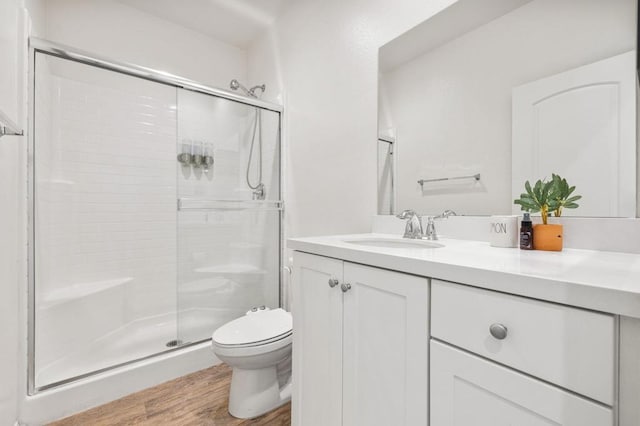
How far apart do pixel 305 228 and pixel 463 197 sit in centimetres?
107

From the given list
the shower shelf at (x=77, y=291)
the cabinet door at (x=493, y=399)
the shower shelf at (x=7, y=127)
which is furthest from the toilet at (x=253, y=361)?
the shower shelf at (x=7, y=127)

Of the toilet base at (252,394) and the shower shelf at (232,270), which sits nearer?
the toilet base at (252,394)

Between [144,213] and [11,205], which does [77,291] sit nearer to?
[144,213]

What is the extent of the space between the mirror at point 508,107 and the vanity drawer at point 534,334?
23.3 inches

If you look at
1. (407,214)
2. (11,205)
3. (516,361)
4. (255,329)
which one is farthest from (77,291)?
(516,361)

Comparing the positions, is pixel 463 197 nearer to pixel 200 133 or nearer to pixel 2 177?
pixel 200 133

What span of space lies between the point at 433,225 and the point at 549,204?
41 cm

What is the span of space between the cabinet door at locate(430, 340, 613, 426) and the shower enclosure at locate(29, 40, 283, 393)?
5.56 ft

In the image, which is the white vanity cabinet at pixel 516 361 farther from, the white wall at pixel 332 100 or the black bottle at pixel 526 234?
the white wall at pixel 332 100

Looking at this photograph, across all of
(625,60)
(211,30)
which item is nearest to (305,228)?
(625,60)

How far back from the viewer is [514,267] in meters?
0.65

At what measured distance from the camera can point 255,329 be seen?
161 cm

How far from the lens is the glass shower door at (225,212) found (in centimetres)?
196

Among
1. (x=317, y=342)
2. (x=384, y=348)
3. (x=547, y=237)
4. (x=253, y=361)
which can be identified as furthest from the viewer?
(x=253, y=361)
